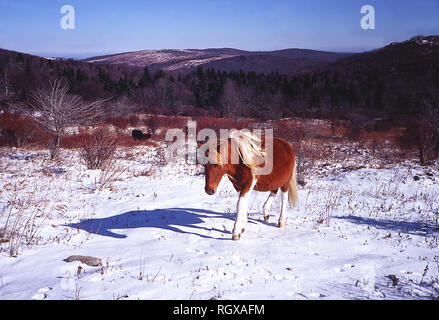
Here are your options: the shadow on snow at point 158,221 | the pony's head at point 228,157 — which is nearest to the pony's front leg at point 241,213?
the pony's head at point 228,157

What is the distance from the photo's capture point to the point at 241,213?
4.38 metres

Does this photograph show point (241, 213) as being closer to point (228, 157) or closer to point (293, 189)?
point (228, 157)

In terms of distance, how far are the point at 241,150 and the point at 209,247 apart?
5.46 feet

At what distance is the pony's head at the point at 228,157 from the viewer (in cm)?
415

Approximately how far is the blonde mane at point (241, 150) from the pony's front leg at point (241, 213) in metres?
0.43

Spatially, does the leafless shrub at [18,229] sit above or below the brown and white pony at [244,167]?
below

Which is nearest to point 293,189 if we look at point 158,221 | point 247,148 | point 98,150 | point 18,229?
point 247,148

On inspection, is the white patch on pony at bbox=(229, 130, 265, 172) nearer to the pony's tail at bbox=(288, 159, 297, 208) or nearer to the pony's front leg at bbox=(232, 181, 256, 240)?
the pony's front leg at bbox=(232, 181, 256, 240)

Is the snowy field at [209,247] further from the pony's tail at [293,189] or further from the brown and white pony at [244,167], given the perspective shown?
the brown and white pony at [244,167]

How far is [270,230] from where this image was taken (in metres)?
5.06

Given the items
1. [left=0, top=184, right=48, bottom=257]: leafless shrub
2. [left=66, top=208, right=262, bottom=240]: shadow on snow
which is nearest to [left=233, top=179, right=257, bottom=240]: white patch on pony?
[left=66, top=208, right=262, bottom=240]: shadow on snow

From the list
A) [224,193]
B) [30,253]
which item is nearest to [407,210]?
[224,193]

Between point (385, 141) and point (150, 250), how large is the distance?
24.5 m
